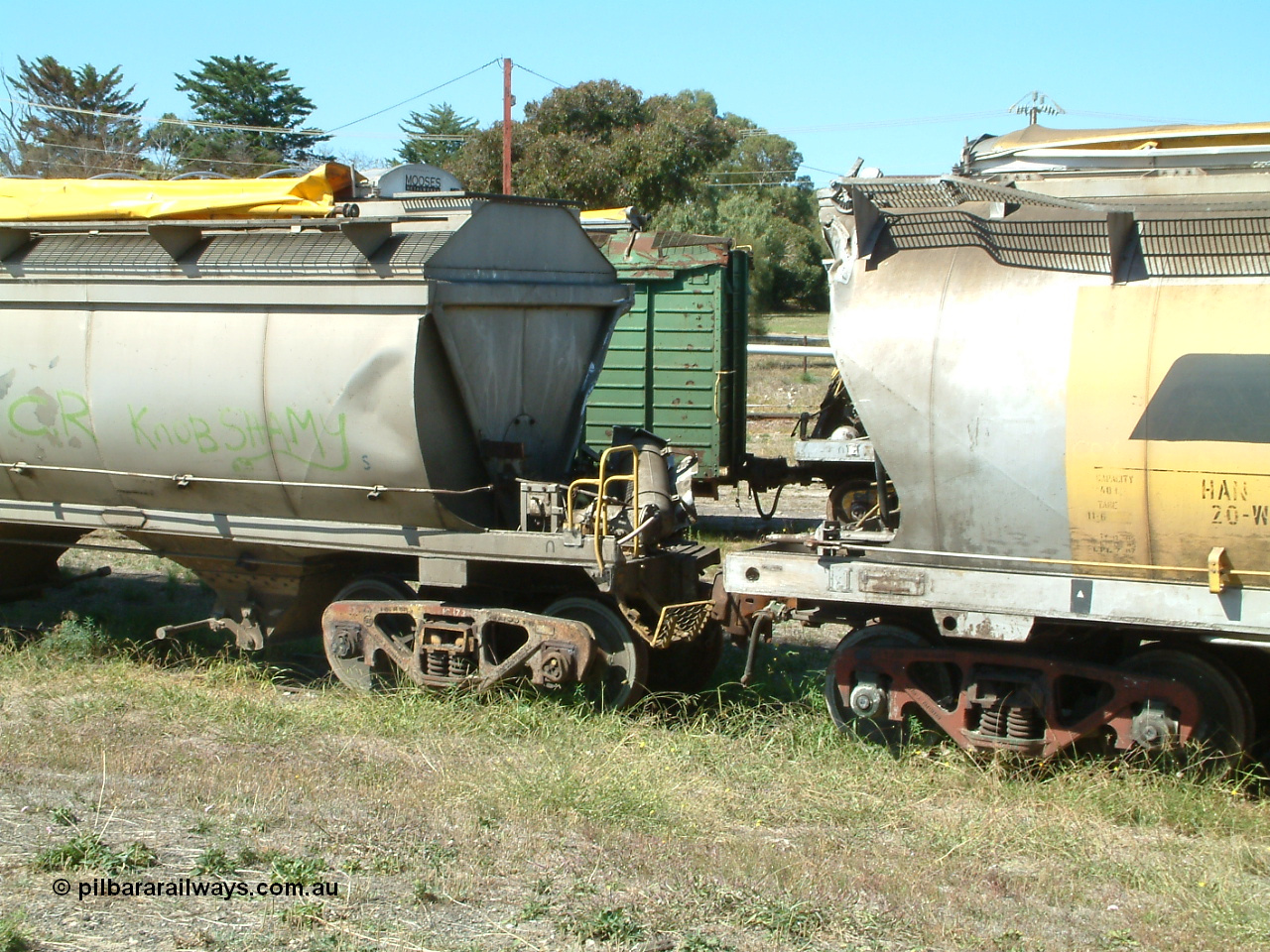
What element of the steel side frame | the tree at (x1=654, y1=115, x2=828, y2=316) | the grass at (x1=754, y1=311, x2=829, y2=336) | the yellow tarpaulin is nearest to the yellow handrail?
the steel side frame

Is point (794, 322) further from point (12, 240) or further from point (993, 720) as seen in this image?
point (993, 720)

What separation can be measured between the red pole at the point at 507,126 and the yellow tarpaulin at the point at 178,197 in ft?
50.7

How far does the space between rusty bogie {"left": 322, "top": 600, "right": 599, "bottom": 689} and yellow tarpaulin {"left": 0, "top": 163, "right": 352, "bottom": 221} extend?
2.54 metres

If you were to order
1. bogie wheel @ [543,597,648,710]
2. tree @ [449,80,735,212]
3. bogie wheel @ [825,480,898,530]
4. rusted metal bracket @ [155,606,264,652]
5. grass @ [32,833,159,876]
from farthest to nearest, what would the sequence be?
1. tree @ [449,80,735,212]
2. bogie wheel @ [825,480,898,530]
3. rusted metal bracket @ [155,606,264,652]
4. bogie wheel @ [543,597,648,710]
5. grass @ [32,833,159,876]

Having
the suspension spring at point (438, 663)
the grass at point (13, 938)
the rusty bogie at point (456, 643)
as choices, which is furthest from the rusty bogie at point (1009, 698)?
the grass at point (13, 938)

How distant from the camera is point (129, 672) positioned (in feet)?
26.5

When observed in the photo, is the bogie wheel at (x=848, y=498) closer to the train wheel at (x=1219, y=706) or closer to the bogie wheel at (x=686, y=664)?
the bogie wheel at (x=686, y=664)

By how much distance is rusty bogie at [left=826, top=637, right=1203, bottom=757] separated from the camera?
5.47 metres

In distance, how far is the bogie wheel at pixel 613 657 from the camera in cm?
690

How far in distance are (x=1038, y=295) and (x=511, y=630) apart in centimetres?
365

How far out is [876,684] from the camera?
6.09 m

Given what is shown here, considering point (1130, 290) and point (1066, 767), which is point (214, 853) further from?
point (1130, 290)

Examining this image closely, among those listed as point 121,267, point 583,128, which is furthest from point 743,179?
point 121,267

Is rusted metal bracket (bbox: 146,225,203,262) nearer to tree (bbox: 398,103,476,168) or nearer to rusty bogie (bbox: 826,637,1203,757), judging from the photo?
rusty bogie (bbox: 826,637,1203,757)
